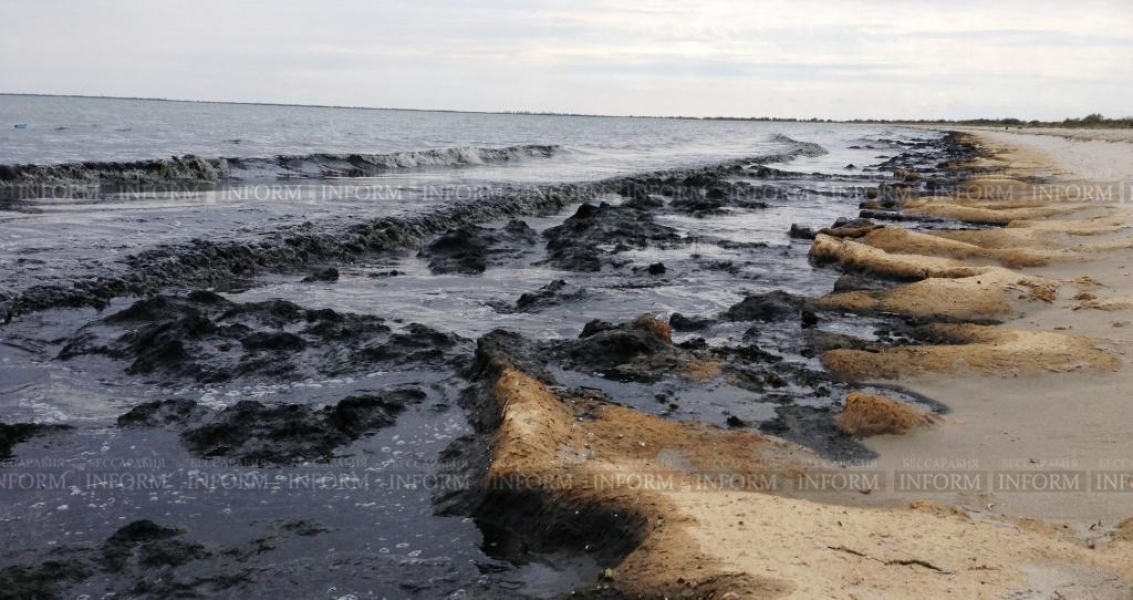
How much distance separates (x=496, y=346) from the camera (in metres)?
6.83

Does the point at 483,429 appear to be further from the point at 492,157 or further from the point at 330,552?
the point at 492,157

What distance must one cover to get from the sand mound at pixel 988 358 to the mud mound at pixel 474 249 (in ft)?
19.4

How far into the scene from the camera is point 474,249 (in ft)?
41.1

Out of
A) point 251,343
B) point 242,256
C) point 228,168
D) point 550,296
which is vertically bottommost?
point 251,343

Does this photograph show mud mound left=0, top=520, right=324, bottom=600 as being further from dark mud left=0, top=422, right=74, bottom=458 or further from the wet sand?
the wet sand

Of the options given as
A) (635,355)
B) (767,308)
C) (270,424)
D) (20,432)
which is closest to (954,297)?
(767,308)

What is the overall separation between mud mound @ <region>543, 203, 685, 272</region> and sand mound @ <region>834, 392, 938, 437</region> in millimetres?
6419

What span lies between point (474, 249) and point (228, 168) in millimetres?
17132

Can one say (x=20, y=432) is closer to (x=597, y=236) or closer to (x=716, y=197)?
(x=597, y=236)

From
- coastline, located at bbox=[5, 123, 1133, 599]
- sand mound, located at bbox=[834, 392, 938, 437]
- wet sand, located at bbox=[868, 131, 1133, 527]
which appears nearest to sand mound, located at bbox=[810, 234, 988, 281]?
coastline, located at bbox=[5, 123, 1133, 599]

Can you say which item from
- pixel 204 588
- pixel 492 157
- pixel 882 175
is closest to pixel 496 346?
pixel 204 588

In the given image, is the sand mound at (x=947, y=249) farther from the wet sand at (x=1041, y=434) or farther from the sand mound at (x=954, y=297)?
the wet sand at (x=1041, y=434)

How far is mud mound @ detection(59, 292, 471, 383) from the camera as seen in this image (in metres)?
6.77

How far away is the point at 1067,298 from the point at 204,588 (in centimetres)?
854
